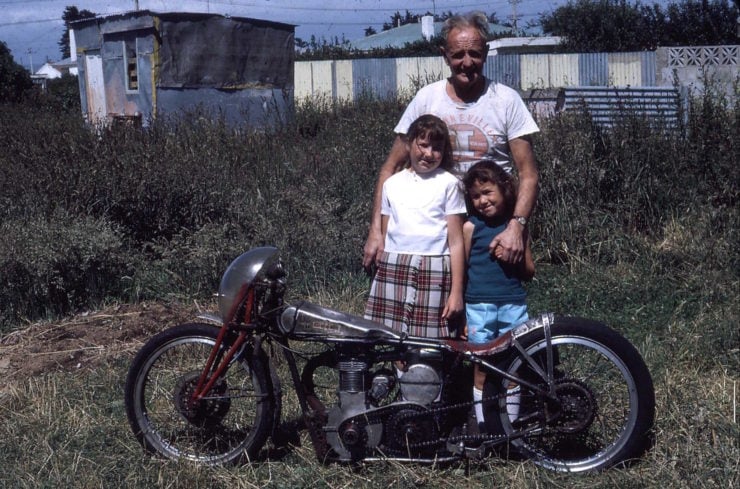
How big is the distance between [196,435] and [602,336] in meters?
1.94

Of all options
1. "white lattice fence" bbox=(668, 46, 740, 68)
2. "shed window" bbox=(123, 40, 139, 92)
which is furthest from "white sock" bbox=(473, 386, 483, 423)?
"white lattice fence" bbox=(668, 46, 740, 68)

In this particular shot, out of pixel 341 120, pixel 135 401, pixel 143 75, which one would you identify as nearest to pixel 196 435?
pixel 135 401

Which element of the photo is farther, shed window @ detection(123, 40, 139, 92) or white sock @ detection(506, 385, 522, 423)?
shed window @ detection(123, 40, 139, 92)

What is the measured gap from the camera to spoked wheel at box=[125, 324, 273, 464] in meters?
3.96

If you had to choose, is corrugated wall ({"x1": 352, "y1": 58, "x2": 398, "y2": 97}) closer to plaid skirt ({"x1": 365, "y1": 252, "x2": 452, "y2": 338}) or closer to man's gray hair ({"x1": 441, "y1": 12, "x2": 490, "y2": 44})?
man's gray hair ({"x1": 441, "y1": 12, "x2": 490, "y2": 44})

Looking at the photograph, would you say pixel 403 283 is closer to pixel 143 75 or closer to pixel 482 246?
pixel 482 246

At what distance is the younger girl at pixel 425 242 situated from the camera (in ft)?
12.7

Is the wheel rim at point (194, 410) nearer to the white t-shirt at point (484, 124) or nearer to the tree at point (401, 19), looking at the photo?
the white t-shirt at point (484, 124)

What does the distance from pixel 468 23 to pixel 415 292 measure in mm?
1249

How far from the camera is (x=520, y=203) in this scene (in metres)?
3.92

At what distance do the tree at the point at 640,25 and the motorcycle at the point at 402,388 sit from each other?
34.8 metres

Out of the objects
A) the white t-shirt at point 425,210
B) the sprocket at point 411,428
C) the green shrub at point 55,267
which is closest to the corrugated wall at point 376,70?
the green shrub at point 55,267

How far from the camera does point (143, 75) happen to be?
1866 cm

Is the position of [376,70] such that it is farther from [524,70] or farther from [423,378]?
[423,378]
